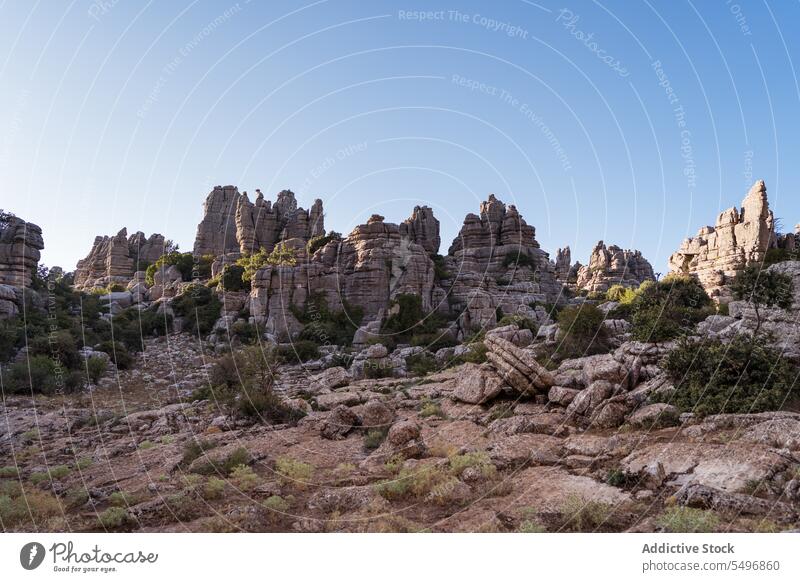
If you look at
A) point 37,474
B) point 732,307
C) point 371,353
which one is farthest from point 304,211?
point 37,474

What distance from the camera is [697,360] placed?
42.1 ft

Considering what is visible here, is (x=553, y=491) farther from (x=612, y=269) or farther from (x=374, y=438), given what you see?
(x=612, y=269)

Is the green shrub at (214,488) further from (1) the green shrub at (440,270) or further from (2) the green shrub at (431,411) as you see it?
(1) the green shrub at (440,270)

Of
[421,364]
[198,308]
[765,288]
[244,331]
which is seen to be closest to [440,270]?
[244,331]

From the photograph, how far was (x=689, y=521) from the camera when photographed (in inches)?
237

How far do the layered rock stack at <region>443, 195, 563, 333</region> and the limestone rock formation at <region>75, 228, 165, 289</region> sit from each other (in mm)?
40698

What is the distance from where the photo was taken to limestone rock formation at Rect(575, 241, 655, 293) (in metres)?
74.8

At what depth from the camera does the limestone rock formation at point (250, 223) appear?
60.7 m

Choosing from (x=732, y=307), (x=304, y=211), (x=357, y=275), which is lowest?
(x=732, y=307)

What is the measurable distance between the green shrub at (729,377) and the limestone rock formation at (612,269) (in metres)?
62.6

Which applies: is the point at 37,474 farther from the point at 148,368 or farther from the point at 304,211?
the point at 304,211

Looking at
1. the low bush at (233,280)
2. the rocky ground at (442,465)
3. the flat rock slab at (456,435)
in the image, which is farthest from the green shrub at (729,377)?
the low bush at (233,280)

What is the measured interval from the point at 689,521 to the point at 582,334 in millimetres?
19374
